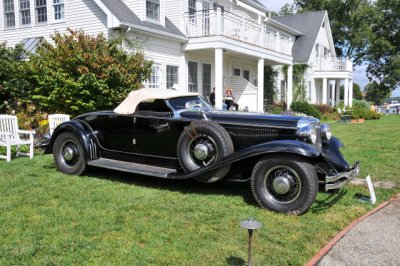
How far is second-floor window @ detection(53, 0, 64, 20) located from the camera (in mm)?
16094

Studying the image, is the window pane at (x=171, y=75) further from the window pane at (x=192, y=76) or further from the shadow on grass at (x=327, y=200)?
the shadow on grass at (x=327, y=200)

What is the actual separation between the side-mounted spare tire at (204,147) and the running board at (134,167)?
38cm

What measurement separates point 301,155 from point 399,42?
154 feet

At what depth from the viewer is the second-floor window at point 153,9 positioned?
16375 mm

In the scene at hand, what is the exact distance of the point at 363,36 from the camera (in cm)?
4206

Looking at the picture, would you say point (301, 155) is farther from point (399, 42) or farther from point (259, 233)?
point (399, 42)

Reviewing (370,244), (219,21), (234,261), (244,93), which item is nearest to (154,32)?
(219,21)

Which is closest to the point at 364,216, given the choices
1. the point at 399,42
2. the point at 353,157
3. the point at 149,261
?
the point at 149,261

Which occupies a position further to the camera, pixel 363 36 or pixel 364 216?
pixel 363 36

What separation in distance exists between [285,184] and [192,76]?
568 inches

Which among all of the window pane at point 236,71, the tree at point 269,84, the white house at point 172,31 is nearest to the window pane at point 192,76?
the white house at point 172,31

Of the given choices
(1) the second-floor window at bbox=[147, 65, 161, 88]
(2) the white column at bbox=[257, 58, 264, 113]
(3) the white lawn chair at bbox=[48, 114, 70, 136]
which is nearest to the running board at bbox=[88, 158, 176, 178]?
(3) the white lawn chair at bbox=[48, 114, 70, 136]

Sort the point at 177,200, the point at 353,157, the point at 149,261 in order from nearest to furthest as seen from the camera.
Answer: the point at 149,261 < the point at 177,200 < the point at 353,157

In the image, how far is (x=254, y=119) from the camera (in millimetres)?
5602
